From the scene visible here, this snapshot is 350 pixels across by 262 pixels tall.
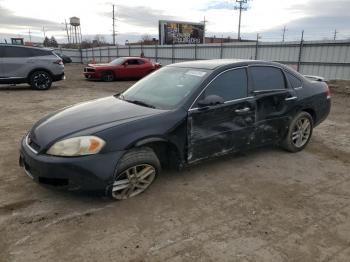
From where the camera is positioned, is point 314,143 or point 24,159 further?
point 314,143

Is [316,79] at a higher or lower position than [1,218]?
higher

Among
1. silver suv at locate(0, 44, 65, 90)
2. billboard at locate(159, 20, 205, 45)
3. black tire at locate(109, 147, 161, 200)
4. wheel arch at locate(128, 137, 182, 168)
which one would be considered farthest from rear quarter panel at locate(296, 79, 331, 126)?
billboard at locate(159, 20, 205, 45)

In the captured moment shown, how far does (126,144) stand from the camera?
11.1 ft

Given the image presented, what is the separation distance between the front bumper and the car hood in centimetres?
24

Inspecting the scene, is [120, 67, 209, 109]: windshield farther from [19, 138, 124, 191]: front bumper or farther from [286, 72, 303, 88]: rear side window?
[286, 72, 303, 88]: rear side window

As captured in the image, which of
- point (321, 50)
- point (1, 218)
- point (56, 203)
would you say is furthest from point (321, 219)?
point (321, 50)

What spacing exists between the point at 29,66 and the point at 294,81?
10.7m

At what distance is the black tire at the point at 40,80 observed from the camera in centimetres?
1282

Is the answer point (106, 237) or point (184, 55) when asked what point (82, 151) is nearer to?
point (106, 237)

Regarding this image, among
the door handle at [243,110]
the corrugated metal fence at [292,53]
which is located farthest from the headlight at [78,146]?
the corrugated metal fence at [292,53]

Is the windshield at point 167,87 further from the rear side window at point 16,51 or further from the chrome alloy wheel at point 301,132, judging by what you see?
the rear side window at point 16,51

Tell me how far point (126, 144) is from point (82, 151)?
0.45 meters

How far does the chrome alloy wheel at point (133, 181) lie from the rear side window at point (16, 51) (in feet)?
35.3

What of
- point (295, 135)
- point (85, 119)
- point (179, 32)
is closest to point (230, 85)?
point (295, 135)
